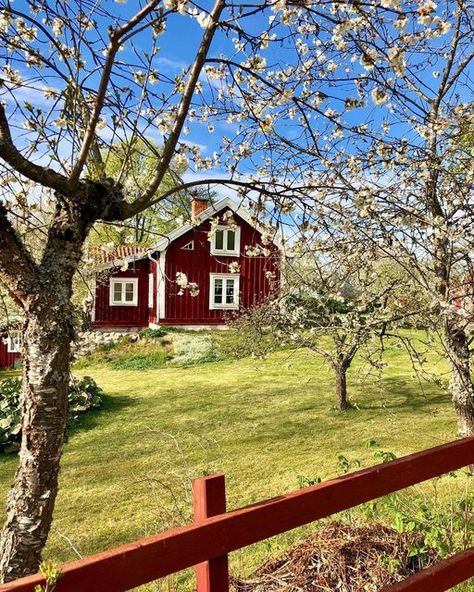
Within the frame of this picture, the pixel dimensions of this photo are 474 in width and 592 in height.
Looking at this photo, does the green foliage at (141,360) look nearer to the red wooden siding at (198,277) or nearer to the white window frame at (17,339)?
the red wooden siding at (198,277)

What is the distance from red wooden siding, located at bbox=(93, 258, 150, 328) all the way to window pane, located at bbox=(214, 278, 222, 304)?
3.21 meters

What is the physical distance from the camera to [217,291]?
21219mm

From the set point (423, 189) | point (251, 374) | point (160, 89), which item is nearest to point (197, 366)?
point (251, 374)

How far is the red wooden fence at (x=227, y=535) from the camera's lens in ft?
4.17

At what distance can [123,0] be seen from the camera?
2221mm

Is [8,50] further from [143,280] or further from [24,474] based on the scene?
[143,280]

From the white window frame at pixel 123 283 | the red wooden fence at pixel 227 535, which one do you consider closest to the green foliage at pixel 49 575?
the red wooden fence at pixel 227 535

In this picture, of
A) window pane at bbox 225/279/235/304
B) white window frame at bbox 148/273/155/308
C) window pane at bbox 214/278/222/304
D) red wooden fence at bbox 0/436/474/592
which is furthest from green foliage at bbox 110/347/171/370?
red wooden fence at bbox 0/436/474/592

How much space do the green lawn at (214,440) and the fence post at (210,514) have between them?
1.55 metres

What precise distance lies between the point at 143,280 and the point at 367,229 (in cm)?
1812

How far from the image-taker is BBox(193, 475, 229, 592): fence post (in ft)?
5.17

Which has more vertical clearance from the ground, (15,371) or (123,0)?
(123,0)

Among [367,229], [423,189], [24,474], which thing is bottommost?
[24,474]

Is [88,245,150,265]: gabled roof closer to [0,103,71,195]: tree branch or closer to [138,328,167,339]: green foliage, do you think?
[0,103,71,195]: tree branch
